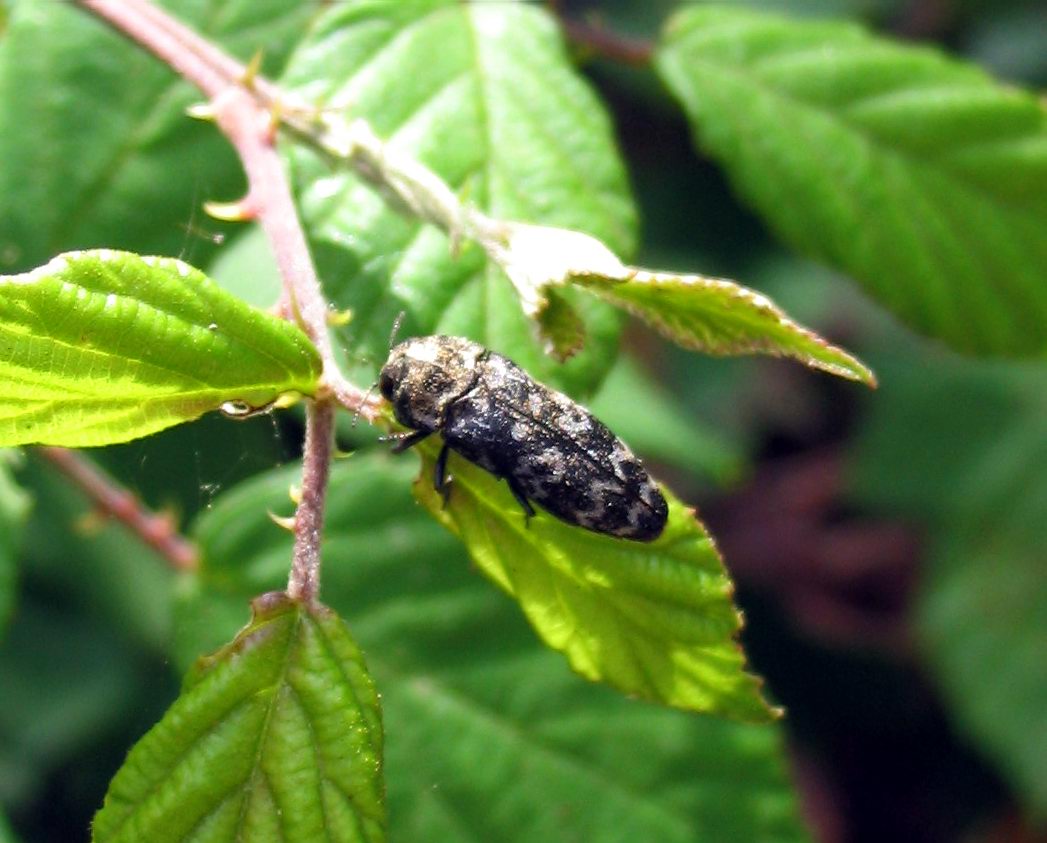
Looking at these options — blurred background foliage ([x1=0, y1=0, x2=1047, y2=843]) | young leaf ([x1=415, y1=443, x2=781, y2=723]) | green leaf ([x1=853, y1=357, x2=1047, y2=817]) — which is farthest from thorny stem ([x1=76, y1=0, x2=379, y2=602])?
green leaf ([x1=853, y1=357, x2=1047, y2=817])

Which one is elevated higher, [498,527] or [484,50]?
[484,50]

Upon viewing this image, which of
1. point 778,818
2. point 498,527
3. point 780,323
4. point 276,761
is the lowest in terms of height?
point 778,818

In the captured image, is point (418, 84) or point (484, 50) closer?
point (418, 84)

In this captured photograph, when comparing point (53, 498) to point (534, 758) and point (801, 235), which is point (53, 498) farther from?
point (801, 235)

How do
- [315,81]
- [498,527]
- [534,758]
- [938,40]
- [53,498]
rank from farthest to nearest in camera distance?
[938,40], [53,498], [534,758], [315,81], [498,527]

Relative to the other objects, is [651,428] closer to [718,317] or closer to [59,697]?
[718,317]

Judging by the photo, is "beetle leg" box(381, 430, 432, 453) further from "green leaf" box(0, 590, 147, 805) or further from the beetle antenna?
"green leaf" box(0, 590, 147, 805)

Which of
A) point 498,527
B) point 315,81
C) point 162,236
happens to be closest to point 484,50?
point 315,81
